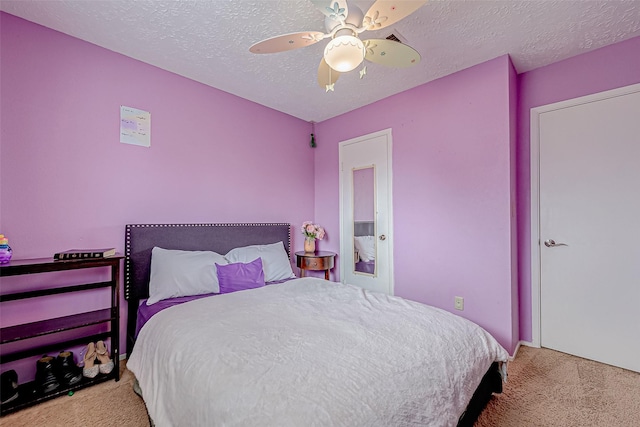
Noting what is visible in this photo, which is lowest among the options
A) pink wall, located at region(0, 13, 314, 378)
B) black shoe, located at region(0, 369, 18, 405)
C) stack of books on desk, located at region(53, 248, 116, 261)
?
black shoe, located at region(0, 369, 18, 405)

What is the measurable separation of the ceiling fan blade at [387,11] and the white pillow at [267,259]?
2092 mm

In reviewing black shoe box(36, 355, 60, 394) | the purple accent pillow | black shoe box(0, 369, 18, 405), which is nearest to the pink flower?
the purple accent pillow

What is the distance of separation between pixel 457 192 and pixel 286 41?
1981 millimetres

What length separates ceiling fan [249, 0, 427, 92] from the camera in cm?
133

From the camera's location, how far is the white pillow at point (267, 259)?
8.66ft

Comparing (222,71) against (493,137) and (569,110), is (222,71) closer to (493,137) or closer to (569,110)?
(493,137)

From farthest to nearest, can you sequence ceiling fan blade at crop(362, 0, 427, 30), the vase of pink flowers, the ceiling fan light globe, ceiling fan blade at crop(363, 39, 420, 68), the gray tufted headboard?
1. the vase of pink flowers
2. the gray tufted headboard
3. ceiling fan blade at crop(363, 39, 420, 68)
4. the ceiling fan light globe
5. ceiling fan blade at crop(362, 0, 427, 30)

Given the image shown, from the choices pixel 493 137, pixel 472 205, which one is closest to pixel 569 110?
pixel 493 137

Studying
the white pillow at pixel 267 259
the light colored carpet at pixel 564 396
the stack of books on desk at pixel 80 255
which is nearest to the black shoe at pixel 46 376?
the stack of books on desk at pixel 80 255

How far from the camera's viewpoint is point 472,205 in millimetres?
2484

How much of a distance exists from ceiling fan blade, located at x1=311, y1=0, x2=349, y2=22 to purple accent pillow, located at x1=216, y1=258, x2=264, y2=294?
6.49 ft

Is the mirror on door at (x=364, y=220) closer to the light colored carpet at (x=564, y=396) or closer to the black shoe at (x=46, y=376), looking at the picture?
the light colored carpet at (x=564, y=396)

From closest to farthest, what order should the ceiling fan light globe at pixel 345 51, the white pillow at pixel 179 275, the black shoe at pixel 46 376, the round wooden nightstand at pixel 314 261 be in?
the ceiling fan light globe at pixel 345 51
the black shoe at pixel 46 376
the white pillow at pixel 179 275
the round wooden nightstand at pixel 314 261

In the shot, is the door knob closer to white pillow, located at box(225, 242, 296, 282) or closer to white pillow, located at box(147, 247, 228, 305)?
white pillow, located at box(225, 242, 296, 282)
